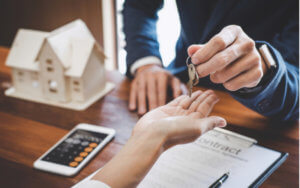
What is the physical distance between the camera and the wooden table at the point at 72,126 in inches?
32.2

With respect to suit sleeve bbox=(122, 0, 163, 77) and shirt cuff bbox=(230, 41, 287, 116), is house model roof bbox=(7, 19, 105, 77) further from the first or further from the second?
shirt cuff bbox=(230, 41, 287, 116)

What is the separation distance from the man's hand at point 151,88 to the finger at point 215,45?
Result: 17.6 inches

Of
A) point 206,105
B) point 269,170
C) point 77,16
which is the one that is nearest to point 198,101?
point 206,105

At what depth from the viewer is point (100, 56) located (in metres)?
1.28

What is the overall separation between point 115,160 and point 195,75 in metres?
0.29

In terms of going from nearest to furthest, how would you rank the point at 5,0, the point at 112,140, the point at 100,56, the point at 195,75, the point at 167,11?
the point at 195,75
the point at 112,140
the point at 100,56
the point at 167,11
the point at 5,0

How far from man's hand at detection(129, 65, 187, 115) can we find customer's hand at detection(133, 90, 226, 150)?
0.28m

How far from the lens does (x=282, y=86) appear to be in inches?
38.7

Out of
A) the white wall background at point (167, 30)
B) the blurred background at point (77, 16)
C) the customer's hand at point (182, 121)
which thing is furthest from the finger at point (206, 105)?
the blurred background at point (77, 16)

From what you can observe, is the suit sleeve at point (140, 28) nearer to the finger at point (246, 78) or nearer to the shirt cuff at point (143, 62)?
Answer: the shirt cuff at point (143, 62)

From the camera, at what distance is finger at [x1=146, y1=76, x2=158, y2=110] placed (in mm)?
1177

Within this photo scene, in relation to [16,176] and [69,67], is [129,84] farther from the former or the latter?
[16,176]

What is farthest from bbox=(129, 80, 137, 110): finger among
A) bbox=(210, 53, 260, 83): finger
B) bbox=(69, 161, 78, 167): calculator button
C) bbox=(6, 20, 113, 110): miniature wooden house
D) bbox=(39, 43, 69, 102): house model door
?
bbox=(210, 53, 260, 83): finger

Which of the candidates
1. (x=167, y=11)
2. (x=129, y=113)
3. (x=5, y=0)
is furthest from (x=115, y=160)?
(x=5, y=0)
